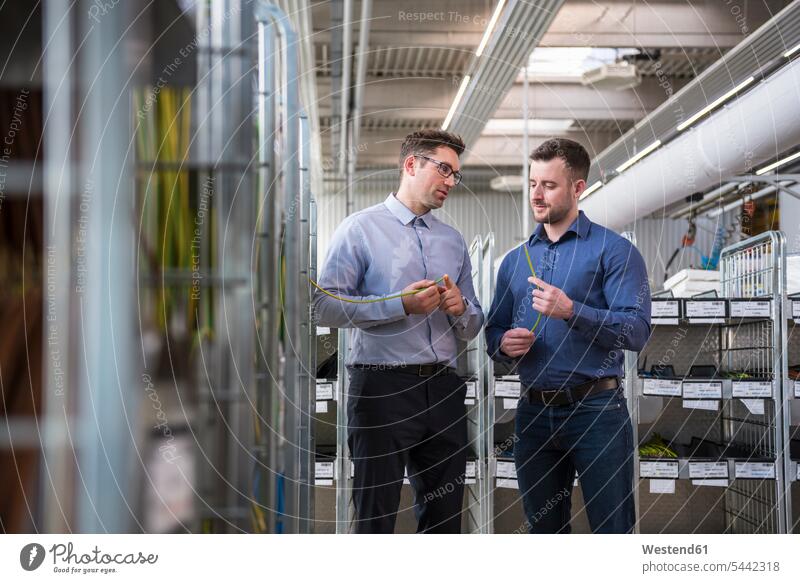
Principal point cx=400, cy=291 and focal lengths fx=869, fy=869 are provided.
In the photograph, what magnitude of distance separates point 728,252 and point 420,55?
411cm

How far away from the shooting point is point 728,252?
5395 mm

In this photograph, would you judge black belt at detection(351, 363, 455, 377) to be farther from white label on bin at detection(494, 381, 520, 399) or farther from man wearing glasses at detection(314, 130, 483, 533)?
white label on bin at detection(494, 381, 520, 399)

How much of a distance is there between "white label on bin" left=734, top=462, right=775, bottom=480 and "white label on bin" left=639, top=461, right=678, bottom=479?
32cm

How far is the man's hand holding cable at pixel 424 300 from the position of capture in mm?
2582

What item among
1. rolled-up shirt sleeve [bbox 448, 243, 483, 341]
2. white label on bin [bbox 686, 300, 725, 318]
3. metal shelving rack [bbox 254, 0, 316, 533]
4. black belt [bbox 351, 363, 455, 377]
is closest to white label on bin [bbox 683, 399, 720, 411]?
white label on bin [bbox 686, 300, 725, 318]

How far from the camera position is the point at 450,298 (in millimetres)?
Result: 2621

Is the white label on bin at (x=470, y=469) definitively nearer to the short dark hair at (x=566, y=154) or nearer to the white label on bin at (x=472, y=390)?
the white label on bin at (x=472, y=390)

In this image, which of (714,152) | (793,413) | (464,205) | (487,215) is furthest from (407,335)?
(464,205)

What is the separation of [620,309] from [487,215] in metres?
11.3

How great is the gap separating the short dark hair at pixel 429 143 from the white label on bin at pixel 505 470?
212 cm

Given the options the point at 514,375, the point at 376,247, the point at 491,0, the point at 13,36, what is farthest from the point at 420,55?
the point at 13,36

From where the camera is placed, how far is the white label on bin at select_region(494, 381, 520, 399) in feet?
14.4

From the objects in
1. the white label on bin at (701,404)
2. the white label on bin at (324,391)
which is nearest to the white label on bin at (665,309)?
the white label on bin at (701,404)

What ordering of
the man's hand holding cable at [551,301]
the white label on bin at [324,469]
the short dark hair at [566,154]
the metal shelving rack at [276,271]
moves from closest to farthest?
the metal shelving rack at [276,271] < the man's hand holding cable at [551,301] < the short dark hair at [566,154] < the white label on bin at [324,469]
